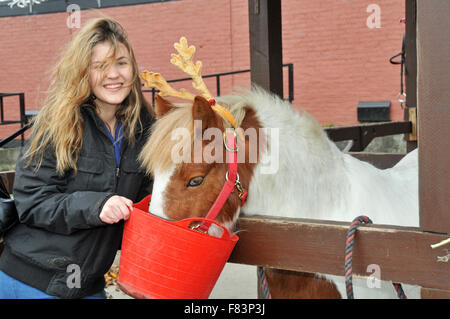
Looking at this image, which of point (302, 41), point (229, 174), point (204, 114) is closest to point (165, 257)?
point (229, 174)

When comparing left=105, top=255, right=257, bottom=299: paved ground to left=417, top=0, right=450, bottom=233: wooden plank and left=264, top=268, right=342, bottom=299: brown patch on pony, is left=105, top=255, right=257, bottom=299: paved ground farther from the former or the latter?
left=417, top=0, right=450, bottom=233: wooden plank

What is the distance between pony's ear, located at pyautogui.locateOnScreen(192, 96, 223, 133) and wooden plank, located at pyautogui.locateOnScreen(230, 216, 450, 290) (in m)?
0.34

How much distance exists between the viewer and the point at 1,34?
10.2m

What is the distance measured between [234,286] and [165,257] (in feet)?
8.09

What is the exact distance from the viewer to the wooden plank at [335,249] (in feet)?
4.01

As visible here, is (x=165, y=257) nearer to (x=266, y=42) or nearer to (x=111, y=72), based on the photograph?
(x=111, y=72)

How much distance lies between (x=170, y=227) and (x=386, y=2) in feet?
24.4

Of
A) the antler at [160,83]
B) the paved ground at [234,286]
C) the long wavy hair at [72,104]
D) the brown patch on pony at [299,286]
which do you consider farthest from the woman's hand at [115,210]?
the paved ground at [234,286]

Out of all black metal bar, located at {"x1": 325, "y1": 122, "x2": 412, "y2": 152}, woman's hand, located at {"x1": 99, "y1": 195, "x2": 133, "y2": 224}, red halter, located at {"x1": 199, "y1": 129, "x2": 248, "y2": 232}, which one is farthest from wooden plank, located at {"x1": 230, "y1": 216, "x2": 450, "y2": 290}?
black metal bar, located at {"x1": 325, "y1": 122, "x2": 412, "y2": 152}

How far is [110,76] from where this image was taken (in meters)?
1.69

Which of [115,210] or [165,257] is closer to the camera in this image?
[165,257]

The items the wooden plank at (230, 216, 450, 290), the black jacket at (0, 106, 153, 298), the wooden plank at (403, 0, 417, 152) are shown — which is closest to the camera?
the wooden plank at (230, 216, 450, 290)

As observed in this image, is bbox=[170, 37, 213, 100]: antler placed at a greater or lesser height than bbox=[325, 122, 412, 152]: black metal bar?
greater

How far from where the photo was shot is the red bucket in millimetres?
1272
